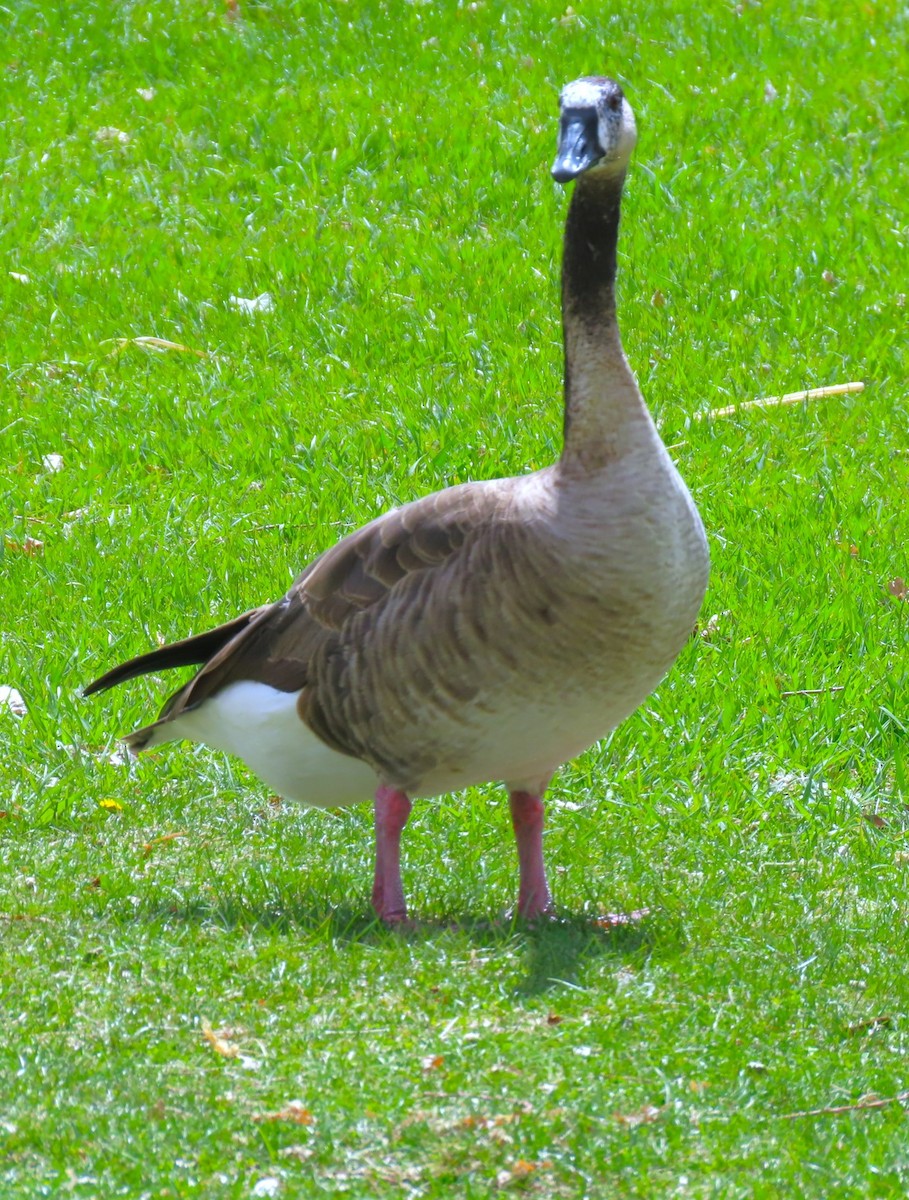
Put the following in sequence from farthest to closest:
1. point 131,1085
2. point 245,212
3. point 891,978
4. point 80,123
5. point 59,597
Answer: point 80,123 < point 245,212 < point 59,597 < point 891,978 < point 131,1085

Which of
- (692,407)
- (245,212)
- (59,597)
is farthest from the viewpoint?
(245,212)

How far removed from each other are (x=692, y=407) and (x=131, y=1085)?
5534mm

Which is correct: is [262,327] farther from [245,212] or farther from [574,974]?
[574,974]

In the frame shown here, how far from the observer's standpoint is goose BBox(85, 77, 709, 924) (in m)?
4.47

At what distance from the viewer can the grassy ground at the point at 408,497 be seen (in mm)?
3963

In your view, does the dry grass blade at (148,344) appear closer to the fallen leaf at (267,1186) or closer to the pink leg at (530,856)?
the pink leg at (530,856)

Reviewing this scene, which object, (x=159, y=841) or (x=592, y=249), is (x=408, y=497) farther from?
(x=592, y=249)

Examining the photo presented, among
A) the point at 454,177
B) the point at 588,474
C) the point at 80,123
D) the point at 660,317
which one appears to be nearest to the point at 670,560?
the point at 588,474

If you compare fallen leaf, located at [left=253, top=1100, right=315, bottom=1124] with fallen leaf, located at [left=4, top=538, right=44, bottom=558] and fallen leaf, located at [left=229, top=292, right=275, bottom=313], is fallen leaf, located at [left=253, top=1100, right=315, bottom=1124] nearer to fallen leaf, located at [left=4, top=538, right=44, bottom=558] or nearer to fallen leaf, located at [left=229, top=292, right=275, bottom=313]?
fallen leaf, located at [left=4, top=538, right=44, bottom=558]

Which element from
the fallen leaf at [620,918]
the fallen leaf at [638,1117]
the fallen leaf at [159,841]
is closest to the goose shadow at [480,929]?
the fallen leaf at [620,918]

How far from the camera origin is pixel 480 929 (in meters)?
4.95

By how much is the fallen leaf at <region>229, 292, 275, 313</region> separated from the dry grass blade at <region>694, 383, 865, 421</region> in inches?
109

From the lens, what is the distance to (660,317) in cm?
961

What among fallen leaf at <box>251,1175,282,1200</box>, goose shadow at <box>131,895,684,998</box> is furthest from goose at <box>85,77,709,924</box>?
fallen leaf at <box>251,1175,282,1200</box>
